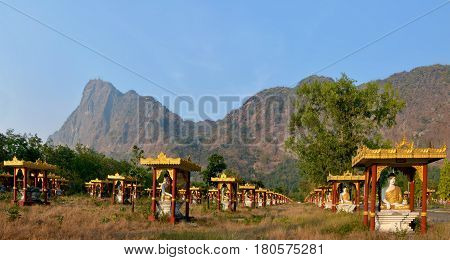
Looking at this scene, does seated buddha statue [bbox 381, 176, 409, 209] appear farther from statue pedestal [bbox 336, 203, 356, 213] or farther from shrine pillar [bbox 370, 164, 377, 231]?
statue pedestal [bbox 336, 203, 356, 213]

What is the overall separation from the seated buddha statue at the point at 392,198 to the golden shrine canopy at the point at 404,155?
107 cm

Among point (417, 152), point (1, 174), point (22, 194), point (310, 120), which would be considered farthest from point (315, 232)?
point (1, 174)

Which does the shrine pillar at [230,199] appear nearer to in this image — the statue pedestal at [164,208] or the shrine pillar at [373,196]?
the statue pedestal at [164,208]

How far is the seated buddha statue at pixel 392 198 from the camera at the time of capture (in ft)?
55.5

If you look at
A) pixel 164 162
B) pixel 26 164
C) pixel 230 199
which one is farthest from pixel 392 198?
pixel 26 164

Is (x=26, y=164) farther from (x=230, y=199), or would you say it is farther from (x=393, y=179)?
(x=393, y=179)

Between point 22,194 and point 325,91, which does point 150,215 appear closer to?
point 22,194

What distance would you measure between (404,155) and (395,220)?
2470 millimetres

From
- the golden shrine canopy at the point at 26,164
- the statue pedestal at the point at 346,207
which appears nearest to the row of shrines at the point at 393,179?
the statue pedestal at the point at 346,207

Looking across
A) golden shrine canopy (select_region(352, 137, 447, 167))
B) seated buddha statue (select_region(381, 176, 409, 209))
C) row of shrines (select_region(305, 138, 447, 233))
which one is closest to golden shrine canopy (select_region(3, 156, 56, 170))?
row of shrines (select_region(305, 138, 447, 233))

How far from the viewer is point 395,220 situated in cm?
1641

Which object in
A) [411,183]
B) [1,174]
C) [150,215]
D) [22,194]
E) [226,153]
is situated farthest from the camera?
[226,153]

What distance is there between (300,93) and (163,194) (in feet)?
78.4

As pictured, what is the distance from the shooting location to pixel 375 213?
16594 millimetres
